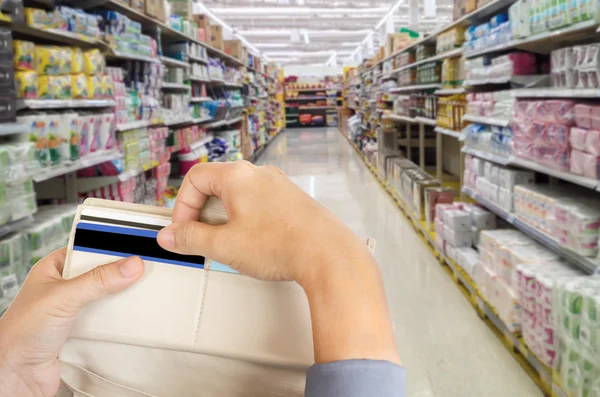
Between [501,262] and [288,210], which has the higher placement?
[288,210]

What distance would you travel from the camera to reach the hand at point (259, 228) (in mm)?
589

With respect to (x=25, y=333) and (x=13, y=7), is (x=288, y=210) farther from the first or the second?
(x=13, y=7)

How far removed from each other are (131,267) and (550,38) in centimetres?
297

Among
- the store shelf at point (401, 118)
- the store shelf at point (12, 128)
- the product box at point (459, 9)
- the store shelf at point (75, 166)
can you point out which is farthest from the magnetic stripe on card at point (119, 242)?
the store shelf at point (401, 118)

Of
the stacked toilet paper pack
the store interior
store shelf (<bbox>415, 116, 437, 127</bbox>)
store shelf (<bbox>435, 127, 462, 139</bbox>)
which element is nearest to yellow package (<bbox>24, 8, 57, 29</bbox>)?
the store interior

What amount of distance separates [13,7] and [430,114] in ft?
15.2

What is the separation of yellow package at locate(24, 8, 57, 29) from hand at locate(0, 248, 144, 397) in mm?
2306

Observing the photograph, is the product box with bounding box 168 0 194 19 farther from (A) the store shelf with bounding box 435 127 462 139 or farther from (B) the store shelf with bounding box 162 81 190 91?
(A) the store shelf with bounding box 435 127 462 139

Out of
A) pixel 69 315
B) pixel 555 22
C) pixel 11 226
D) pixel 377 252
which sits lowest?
pixel 377 252

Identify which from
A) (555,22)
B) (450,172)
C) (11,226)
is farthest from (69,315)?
(450,172)

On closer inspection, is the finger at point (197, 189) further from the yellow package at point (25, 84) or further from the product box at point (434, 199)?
the product box at point (434, 199)

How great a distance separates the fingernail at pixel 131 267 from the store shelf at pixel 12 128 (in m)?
1.86

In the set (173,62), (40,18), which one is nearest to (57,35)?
(40,18)

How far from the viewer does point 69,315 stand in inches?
28.3
